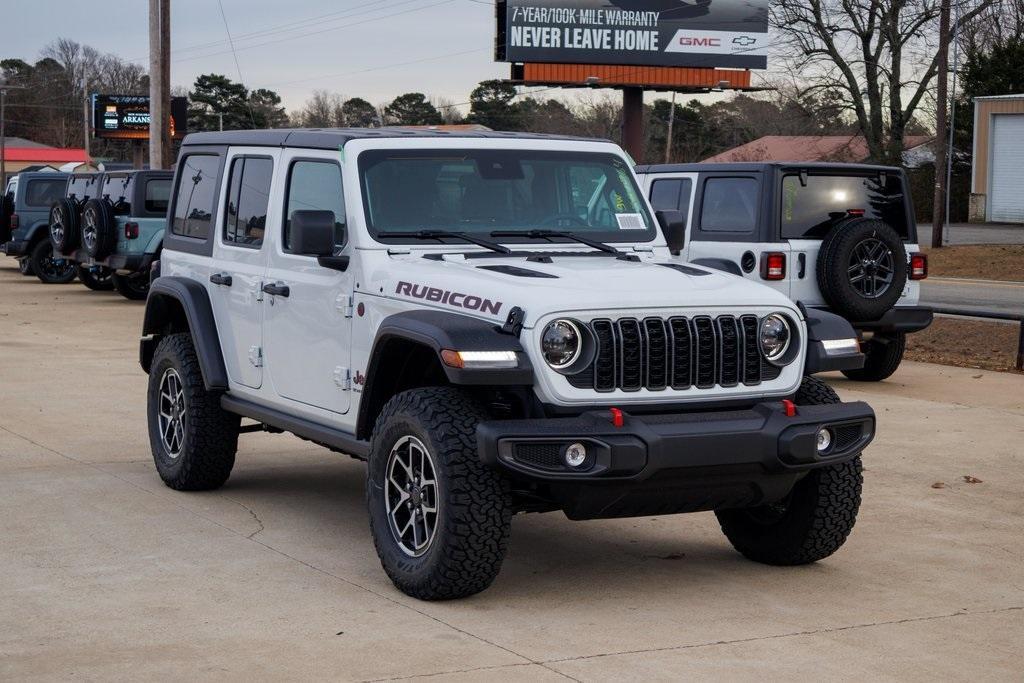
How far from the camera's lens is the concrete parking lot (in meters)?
5.41

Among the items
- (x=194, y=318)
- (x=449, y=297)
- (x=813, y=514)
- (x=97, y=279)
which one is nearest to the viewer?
(x=449, y=297)

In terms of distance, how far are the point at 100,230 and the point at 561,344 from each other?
18121 millimetres

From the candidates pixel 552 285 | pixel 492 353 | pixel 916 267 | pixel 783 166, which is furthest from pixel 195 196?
pixel 916 267

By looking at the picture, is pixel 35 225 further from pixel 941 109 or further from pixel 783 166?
pixel 941 109

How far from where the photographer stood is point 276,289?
7648mm

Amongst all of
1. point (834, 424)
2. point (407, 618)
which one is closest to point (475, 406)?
point (407, 618)

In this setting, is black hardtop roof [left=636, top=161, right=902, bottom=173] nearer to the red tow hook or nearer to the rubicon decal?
the rubicon decal

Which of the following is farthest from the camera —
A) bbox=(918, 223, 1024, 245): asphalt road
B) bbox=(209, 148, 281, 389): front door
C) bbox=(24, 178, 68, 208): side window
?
bbox=(918, 223, 1024, 245): asphalt road

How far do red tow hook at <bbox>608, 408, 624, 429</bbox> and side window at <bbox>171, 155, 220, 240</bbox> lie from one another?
353 cm

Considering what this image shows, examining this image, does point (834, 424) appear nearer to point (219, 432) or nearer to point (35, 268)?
point (219, 432)

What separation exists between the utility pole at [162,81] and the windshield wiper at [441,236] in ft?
74.1

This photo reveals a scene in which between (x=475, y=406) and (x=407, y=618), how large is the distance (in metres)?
0.89

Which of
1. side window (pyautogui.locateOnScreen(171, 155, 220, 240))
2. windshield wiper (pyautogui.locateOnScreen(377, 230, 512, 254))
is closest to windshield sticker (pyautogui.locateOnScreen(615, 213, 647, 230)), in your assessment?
windshield wiper (pyautogui.locateOnScreen(377, 230, 512, 254))

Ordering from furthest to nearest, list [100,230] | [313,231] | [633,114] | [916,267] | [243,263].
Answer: [633,114]
[100,230]
[916,267]
[243,263]
[313,231]
